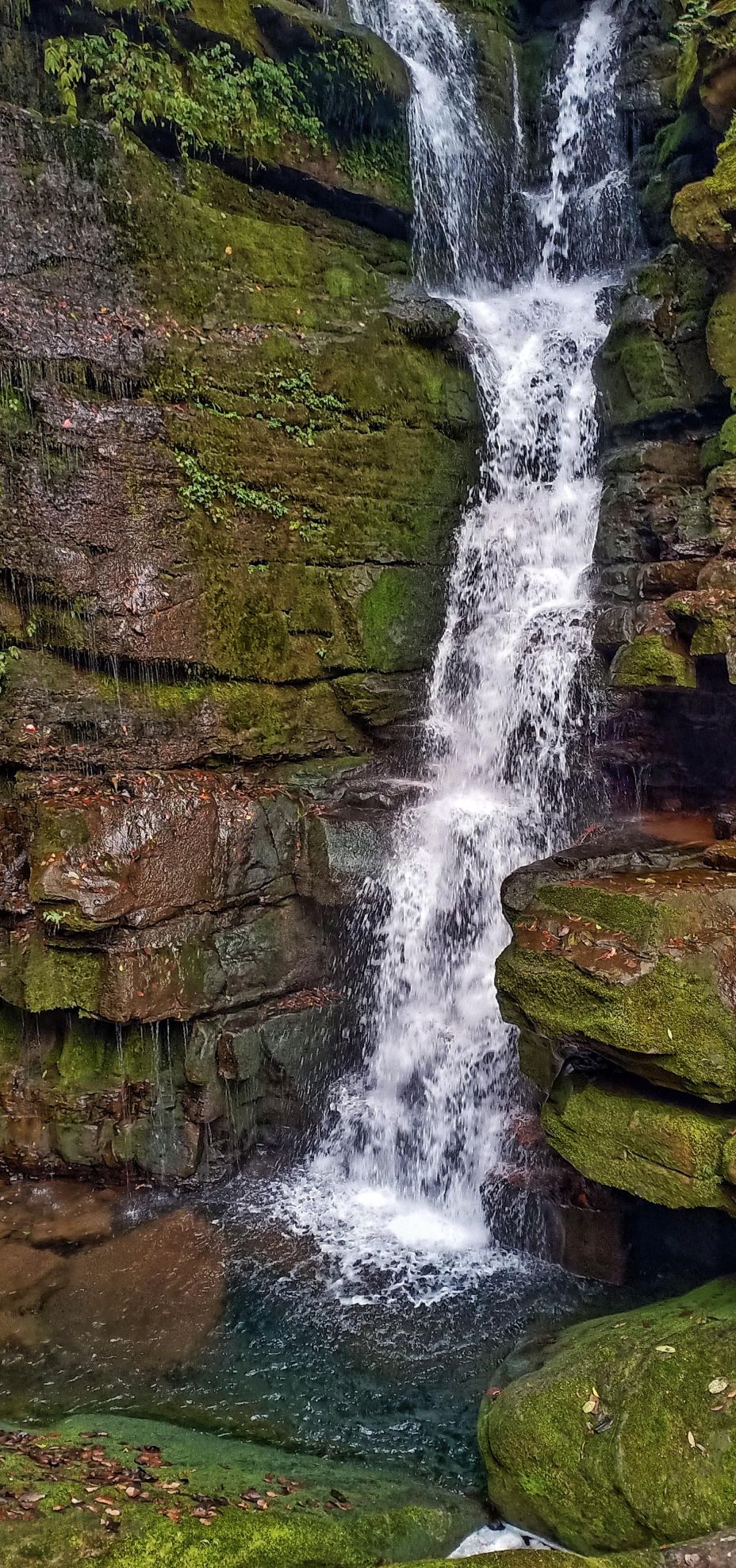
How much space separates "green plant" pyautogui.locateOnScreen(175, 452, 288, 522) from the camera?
9.68 meters

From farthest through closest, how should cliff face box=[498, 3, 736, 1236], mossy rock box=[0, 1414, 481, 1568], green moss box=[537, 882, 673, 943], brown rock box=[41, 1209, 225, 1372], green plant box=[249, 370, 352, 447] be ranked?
green plant box=[249, 370, 352, 447] < brown rock box=[41, 1209, 225, 1372] < green moss box=[537, 882, 673, 943] < cliff face box=[498, 3, 736, 1236] < mossy rock box=[0, 1414, 481, 1568]

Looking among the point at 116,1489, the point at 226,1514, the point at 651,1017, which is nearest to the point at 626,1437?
the point at 226,1514

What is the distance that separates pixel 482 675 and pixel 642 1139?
5.94 m

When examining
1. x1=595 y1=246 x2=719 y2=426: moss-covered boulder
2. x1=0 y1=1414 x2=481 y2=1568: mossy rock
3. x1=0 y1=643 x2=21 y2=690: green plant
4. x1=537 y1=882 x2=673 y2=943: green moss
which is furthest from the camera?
x1=595 y1=246 x2=719 y2=426: moss-covered boulder

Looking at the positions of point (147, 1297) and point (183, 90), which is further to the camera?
point (183, 90)

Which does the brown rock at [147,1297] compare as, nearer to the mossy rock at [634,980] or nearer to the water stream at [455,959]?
the water stream at [455,959]

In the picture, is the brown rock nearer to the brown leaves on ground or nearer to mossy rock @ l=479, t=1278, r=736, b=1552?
the brown leaves on ground

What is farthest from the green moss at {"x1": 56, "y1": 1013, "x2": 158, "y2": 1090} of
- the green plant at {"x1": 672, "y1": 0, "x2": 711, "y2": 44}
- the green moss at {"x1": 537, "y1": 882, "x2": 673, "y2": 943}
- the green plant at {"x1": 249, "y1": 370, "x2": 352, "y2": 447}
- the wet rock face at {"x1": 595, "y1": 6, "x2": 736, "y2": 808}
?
the green plant at {"x1": 672, "y1": 0, "x2": 711, "y2": 44}

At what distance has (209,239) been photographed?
33.5 ft

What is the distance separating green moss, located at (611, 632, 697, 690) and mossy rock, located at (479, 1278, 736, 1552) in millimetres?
4652

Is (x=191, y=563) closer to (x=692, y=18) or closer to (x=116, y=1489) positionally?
(x=116, y=1489)

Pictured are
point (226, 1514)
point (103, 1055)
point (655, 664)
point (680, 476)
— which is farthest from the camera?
point (680, 476)

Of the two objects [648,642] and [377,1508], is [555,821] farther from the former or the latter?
[377,1508]

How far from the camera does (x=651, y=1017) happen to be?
5.58 metres
